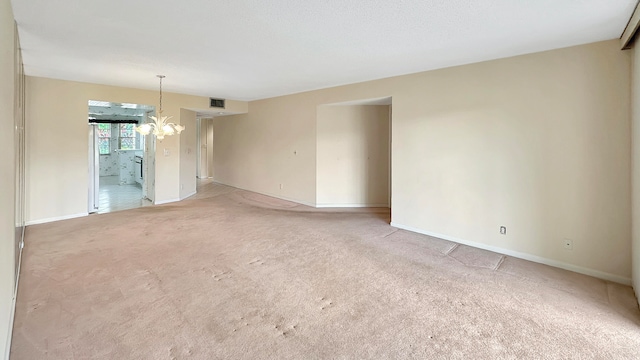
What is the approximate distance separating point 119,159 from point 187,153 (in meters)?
6.18

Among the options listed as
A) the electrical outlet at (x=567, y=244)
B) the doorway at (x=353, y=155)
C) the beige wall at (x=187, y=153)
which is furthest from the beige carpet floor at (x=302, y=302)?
the beige wall at (x=187, y=153)

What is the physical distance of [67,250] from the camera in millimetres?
3879

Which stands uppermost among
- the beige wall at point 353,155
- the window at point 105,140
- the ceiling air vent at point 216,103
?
the ceiling air vent at point 216,103

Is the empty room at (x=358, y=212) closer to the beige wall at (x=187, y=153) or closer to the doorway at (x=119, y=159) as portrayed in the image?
the doorway at (x=119, y=159)

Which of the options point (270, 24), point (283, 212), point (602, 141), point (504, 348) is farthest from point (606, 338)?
point (283, 212)

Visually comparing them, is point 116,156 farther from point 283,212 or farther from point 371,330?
point 371,330

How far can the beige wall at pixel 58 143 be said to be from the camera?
203 inches

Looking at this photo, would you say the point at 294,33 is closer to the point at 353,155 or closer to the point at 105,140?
the point at 353,155

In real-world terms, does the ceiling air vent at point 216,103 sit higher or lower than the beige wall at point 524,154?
higher

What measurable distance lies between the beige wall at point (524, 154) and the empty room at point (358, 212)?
0.02 metres

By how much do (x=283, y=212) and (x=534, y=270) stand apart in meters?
4.25

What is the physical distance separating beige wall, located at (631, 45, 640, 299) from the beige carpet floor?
1.07 ft

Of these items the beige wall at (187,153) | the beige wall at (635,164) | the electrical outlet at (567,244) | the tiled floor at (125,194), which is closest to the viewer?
the beige wall at (635,164)

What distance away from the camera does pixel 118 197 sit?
788 centimetres
